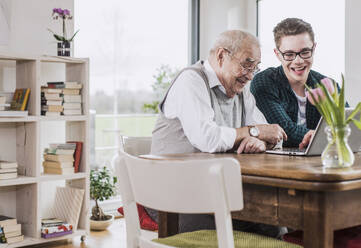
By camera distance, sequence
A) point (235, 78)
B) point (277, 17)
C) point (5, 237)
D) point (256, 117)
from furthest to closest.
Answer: point (277, 17) → point (5, 237) → point (256, 117) → point (235, 78)

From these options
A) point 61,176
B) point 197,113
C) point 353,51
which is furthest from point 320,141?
point 61,176

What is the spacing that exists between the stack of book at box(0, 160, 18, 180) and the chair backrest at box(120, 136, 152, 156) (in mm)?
1454

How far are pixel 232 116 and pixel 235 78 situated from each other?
8.3 inches

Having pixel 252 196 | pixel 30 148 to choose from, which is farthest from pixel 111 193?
pixel 252 196

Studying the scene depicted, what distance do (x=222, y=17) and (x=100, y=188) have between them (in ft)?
7.49

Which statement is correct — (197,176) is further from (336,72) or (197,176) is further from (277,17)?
(277,17)

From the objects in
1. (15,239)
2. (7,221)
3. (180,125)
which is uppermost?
(180,125)

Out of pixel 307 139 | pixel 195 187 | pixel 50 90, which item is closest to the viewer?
pixel 195 187

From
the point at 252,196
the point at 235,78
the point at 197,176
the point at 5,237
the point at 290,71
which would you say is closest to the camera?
the point at 197,176

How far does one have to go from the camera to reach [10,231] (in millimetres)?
3670

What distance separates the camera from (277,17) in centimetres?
500

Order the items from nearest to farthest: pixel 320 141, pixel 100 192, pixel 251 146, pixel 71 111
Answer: pixel 320 141
pixel 251 146
pixel 71 111
pixel 100 192

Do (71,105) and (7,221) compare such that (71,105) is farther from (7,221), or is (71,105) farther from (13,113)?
(7,221)

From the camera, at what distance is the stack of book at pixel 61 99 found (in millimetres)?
3844
